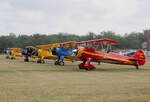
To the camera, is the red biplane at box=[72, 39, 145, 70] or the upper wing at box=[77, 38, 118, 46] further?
the red biplane at box=[72, 39, 145, 70]

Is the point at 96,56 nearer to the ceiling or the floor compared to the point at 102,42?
nearer to the floor

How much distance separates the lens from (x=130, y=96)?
6453 millimetres

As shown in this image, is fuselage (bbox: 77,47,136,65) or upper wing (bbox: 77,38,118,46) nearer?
upper wing (bbox: 77,38,118,46)

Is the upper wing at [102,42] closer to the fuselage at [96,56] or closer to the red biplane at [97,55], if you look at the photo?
the red biplane at [97,55]

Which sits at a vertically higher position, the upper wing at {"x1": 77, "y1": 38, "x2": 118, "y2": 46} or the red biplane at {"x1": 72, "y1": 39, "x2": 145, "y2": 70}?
the upper wing at {"x1": 77, "y1": 38, "x2": 118, "y2": 46}

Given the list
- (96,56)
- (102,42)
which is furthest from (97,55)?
(102,42)

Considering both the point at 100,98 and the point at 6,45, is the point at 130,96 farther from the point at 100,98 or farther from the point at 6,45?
the point at 6,45

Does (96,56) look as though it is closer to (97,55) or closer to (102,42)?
(97,55)

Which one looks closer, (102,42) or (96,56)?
(102,42)

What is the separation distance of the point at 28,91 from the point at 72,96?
5.09 ft

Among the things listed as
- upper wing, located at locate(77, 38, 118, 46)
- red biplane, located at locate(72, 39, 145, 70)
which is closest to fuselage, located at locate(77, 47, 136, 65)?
red biplane, located at locate(72, 39, 145, 70)

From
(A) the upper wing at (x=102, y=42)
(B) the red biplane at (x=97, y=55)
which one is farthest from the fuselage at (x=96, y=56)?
(A) the upper wing at (x=102, y=42)

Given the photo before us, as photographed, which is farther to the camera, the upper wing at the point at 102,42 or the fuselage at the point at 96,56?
the fuselage at the point at 96,56

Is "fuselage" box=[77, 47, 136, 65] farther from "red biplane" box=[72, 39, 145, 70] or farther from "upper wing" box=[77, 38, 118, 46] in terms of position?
"upper wing" box=[77, 38, 118, 46]
